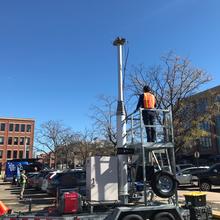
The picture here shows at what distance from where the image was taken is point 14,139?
106875 mm

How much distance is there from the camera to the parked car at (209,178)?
907 inches

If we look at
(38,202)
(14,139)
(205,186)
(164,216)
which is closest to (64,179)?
(38,202)

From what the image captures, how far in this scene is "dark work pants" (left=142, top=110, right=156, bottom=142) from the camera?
395 inches

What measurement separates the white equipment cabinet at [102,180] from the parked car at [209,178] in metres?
15.0

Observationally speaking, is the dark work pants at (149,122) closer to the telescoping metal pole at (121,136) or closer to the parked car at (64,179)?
the telescoping metal pole at (121,136)

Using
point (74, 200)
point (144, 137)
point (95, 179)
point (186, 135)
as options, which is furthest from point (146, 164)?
point (186, 135)

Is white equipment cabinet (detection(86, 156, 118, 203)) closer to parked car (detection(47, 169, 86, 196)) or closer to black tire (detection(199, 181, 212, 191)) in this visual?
parked car (detection(47, 169, 86, 196))

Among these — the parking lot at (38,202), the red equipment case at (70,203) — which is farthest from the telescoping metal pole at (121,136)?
the parking lot at (38,202)

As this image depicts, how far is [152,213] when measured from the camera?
29.1ft

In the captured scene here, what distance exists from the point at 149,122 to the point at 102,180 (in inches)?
85.1

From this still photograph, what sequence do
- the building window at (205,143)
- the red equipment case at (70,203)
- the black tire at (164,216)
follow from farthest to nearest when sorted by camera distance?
the building window at (205,143) < the red equipment case at (70,203) < the black tire at (164,216)

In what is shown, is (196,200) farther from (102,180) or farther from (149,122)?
(102,180)

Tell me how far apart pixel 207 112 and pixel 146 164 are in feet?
54.5

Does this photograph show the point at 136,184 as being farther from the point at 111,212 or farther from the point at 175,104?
the point at 175,104
